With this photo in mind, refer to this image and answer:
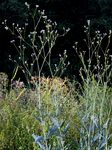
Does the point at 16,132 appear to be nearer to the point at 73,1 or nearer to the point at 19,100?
the point at 19,100

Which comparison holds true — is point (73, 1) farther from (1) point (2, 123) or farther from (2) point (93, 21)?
(1) point (2, 123)

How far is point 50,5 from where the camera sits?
11422mm

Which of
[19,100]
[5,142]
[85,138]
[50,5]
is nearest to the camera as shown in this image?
[85,138]

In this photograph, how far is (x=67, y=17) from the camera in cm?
1162

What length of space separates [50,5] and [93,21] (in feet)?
3.45

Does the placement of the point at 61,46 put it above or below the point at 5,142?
below

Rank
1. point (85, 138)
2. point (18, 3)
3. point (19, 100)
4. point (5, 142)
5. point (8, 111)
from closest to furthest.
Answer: point (85, 138)
point (5, 142)
point (8, 111)
point (19, 100)
point (18, 3)

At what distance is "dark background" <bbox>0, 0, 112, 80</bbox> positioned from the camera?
422 inches

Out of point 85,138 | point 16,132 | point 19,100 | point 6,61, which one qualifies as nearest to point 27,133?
point 16,132

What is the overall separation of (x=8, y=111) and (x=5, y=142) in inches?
15.4

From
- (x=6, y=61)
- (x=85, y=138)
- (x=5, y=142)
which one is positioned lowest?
(x=6, y=61)

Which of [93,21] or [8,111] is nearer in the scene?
[8,111]

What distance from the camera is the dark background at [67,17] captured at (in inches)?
422

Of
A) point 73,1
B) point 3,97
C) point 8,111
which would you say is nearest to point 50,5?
point 73,1
